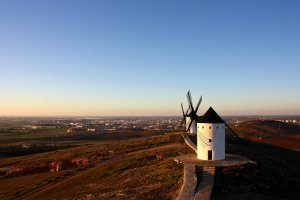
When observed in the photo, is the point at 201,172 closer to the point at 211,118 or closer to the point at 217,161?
the point at 217,161

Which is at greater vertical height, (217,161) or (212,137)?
(212,137)

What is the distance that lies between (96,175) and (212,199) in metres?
19.1

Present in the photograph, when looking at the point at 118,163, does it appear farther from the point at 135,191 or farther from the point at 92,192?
the point at 135,191

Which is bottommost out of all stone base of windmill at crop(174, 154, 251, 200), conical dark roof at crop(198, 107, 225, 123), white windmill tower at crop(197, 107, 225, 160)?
stone base of windmill at crop(174, 154, 251, 200)

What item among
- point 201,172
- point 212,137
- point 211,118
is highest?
point 211,118

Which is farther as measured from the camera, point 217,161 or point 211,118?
point 211,118

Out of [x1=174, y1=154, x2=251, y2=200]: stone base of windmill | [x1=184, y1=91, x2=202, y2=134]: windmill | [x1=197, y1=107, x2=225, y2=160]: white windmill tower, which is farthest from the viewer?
[x1=184, y1=91, x2=202, y2=134]: windmill

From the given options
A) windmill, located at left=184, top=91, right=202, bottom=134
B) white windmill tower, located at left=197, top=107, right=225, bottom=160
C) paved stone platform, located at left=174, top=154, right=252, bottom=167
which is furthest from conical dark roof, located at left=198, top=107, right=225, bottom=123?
windmill, located at left=184, top=91, right=202, bottom=134

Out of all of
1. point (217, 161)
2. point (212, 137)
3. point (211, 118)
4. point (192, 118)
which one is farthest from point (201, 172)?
point (192, 118)

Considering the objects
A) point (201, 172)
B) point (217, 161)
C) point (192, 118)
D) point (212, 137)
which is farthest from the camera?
point (192, 118)

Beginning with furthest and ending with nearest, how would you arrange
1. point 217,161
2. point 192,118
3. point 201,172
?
1. point 192,118
2. point 217,161
3. point 201,172

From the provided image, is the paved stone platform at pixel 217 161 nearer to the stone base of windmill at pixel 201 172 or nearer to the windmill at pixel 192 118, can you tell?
the stone base of windmill at pixel 201 172

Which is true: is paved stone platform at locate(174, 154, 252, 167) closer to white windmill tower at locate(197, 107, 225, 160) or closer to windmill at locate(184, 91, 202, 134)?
white windmill tower at locate(197, 107, 225, 160)

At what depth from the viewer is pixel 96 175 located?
41906mm
